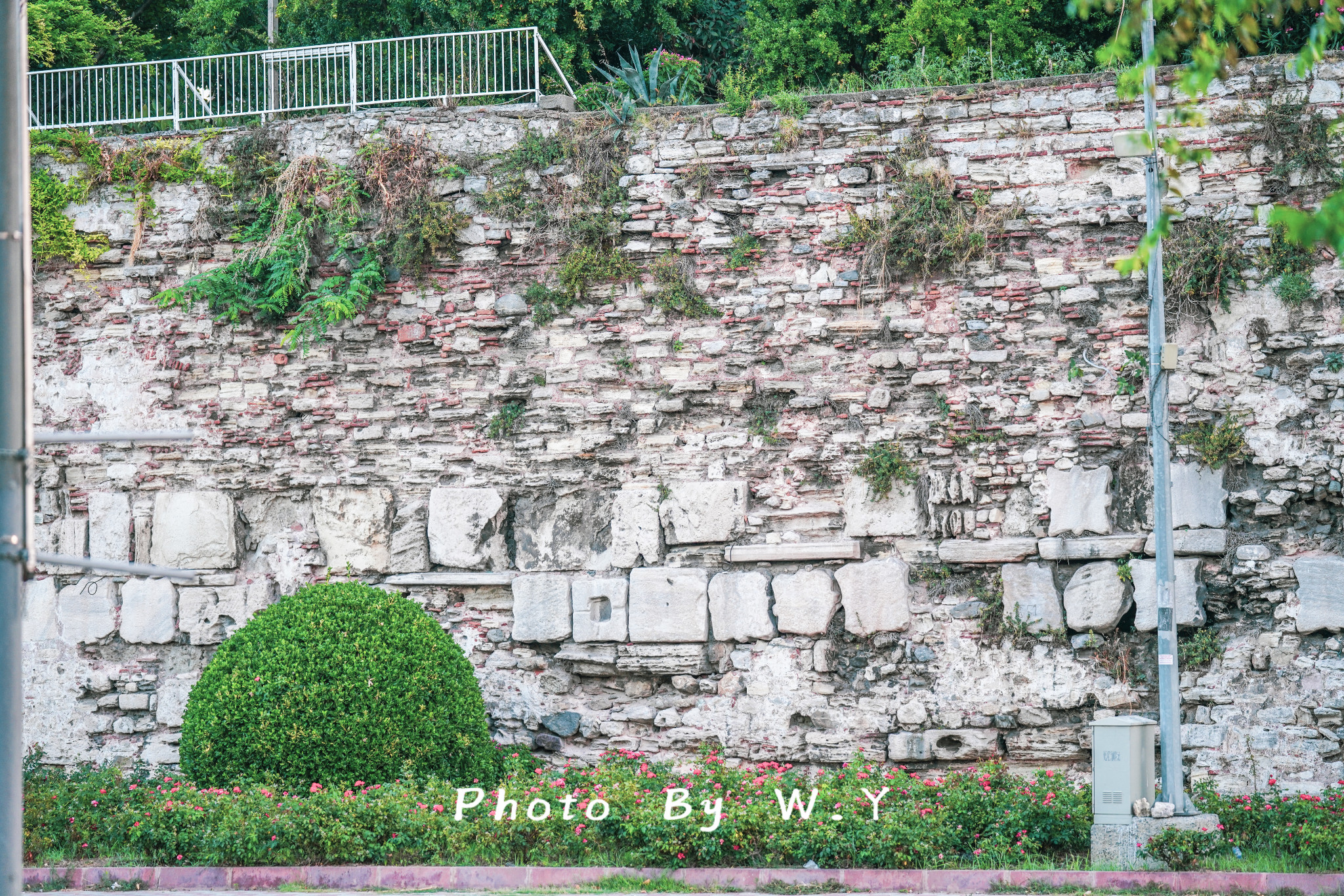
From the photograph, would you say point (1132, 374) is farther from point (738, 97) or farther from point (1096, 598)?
point (738, 97)

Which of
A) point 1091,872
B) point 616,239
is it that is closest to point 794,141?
point 616,239

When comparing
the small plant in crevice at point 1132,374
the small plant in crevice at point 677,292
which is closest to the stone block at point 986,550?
the small plant in crevice at point 1132,374

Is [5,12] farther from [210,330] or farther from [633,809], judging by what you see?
[210,330]

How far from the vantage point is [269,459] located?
10828mm

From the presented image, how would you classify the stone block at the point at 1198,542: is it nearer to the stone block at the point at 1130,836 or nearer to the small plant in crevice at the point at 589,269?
the stone block at the point at 1130,836

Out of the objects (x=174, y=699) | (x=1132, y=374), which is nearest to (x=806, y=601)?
(x=1132, y=374)

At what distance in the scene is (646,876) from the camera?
7625 millimetres

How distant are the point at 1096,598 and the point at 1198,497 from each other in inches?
39.6

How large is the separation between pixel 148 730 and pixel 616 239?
5469mm

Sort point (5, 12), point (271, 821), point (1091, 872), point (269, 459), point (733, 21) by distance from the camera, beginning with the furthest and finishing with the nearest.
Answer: point (733, 21), point (269, 459), point (271, 821), point (1091, 872), point (5, 12)

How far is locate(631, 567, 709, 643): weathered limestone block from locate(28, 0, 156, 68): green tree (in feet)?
29.6

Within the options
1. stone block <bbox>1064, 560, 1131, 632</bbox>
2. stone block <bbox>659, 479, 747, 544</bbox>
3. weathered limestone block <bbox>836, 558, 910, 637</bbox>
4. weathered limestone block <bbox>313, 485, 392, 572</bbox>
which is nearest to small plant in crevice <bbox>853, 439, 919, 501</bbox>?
weathered limestone block <bbox>836, 558, 910, 637</bbox>

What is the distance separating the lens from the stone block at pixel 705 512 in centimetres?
1001

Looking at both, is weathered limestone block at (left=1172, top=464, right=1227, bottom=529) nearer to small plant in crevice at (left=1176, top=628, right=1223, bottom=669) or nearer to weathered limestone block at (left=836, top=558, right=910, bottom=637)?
small plant in crevice at (left=1176, top=628, right=1223, bottom=669)
